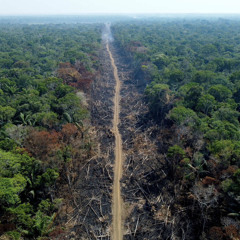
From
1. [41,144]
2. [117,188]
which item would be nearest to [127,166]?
[117,188]

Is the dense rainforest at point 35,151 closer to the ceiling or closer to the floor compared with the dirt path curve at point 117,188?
closer to the ceiling

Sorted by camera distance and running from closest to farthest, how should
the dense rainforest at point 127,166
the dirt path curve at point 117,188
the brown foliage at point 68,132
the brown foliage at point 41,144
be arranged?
1. the dense rainforest at point 127,166
2. the dirt path curve at point 117,188
3. the brown foliage at point 41,144
4. the brown foliage at point 68,132

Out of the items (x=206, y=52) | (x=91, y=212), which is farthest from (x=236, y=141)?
(x=206, y=52)

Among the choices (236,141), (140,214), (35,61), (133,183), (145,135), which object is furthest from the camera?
(35,61)

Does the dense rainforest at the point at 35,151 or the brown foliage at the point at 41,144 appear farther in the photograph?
the brown foliage at the point at 41,144

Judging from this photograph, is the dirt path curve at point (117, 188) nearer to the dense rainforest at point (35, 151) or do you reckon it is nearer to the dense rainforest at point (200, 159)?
the dense rainforest at point (200, 159)

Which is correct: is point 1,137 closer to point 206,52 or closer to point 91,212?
point 91,212

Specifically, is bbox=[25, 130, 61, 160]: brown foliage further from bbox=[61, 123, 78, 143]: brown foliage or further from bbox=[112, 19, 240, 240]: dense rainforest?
bbox=[112, 19, 240, 240]: dense rainforest

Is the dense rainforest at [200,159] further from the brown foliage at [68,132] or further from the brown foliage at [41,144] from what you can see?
the brown foliage at [41,144]

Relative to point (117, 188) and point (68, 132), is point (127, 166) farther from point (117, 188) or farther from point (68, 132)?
point (68, 132)

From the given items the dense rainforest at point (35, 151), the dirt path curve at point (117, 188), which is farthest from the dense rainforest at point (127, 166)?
the dirt path curve at point (117, 188)

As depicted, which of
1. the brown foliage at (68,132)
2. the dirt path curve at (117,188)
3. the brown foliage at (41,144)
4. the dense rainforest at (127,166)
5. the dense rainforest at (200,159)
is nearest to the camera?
the dense rainforest at (200,159)
